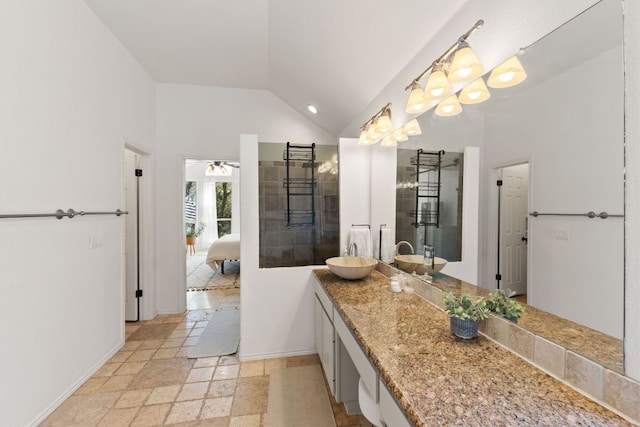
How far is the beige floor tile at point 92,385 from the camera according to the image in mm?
2123

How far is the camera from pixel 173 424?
1.79 metres

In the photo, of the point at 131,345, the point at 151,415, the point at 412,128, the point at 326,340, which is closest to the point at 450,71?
the point at 412,128

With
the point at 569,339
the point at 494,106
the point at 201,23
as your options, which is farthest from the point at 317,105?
the point at 569,339

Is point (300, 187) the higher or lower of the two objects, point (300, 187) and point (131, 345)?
the higher

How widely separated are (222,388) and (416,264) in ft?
6.02

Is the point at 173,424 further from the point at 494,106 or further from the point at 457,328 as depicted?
the point at 494,106

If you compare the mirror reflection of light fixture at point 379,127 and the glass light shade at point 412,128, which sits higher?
the mirror reflection of light fixture at point 379,127

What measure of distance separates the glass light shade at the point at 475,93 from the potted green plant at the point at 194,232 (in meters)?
7.76

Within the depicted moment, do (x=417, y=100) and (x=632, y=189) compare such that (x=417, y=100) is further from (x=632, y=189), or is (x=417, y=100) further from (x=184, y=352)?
(x=184, y=352)

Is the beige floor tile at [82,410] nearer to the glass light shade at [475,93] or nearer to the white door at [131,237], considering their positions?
the white door at [131,237]

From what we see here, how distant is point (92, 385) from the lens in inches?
86.3

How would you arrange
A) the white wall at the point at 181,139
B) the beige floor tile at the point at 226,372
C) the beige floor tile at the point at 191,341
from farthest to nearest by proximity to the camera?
1. the white wall at the point at 181,139
2. the beige floor tile at the point at 191,341
3. the beige floor tile at the point at 226,372

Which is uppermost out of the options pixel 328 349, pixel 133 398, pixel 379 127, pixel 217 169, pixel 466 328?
pixel 217 169

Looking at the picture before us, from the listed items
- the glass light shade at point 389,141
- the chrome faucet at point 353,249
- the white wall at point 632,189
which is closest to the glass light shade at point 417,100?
the glass light shade at point 389,141
